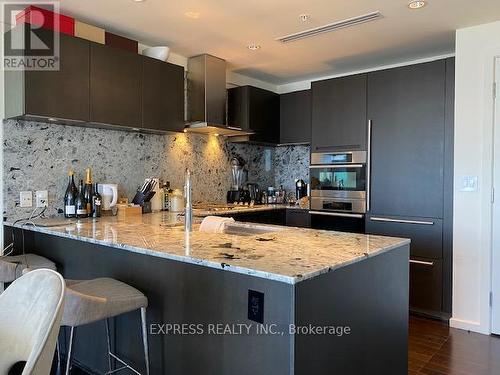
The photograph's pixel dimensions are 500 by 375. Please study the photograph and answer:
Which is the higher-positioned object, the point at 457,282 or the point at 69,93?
the point at 69,93

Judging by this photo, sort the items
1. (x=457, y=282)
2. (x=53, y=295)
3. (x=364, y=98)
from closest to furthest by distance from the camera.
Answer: (x=53, y=295) → (x=457, y=282) → (x=364, y=98)

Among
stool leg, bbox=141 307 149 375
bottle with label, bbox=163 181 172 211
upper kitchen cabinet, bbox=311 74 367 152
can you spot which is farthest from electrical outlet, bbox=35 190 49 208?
upper kitchen cabinet, bbox=311 74 367 152

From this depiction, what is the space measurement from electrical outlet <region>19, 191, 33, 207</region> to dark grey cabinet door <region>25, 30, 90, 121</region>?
0.61 m

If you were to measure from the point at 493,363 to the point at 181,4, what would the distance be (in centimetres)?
312

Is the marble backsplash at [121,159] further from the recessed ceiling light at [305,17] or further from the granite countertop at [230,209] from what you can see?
the recessed ceiling light at [305,17]

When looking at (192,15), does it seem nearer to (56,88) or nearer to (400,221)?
(56,88)

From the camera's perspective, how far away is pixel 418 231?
3.37m

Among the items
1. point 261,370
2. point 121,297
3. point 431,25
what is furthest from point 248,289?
point 431,25

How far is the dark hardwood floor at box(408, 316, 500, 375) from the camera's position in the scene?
7.93 ft

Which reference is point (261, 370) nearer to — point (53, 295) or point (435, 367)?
point (53, 295)

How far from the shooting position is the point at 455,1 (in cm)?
261

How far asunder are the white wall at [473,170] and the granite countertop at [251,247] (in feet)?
4.97

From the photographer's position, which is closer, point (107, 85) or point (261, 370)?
point (261, 370)

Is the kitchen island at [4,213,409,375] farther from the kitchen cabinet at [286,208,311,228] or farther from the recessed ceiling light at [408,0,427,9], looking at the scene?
the kitchen cabinet at [286,208,311,228]
